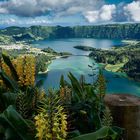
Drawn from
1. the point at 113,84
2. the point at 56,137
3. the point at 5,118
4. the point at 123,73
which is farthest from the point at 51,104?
the point at 123,73

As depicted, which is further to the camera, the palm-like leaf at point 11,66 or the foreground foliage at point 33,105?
the palm-like leaf at point 11,66

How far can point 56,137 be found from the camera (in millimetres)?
2219

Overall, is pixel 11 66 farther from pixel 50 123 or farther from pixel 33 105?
pixel 50 123

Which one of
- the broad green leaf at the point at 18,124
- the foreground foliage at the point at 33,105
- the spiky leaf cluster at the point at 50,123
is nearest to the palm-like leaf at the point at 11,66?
the foreground foliage at the point at 33,105

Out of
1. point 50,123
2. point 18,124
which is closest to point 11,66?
point 18,124

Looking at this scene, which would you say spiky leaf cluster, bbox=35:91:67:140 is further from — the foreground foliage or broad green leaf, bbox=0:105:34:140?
broad green leaf, bbox=0:105:34:140

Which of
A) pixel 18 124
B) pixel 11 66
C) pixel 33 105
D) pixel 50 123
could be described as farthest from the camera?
pixel 11 66

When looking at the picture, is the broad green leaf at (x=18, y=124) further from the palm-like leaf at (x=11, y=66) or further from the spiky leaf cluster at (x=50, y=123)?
the palm-like leaf at (x=11, y=66)

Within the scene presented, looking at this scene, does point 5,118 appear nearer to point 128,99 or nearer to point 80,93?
point 80,93

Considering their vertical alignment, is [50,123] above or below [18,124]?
above

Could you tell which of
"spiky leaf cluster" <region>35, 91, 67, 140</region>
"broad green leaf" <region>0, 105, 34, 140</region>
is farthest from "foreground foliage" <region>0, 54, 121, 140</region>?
"spiky leaf cluster" <region>35, 91, 67, 140</region>

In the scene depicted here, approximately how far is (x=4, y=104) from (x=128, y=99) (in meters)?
1.48

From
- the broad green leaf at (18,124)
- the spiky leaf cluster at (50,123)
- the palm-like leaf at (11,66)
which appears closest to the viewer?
the spiky leaf cluster at (50,123)

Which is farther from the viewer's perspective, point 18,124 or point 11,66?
point 11,66
